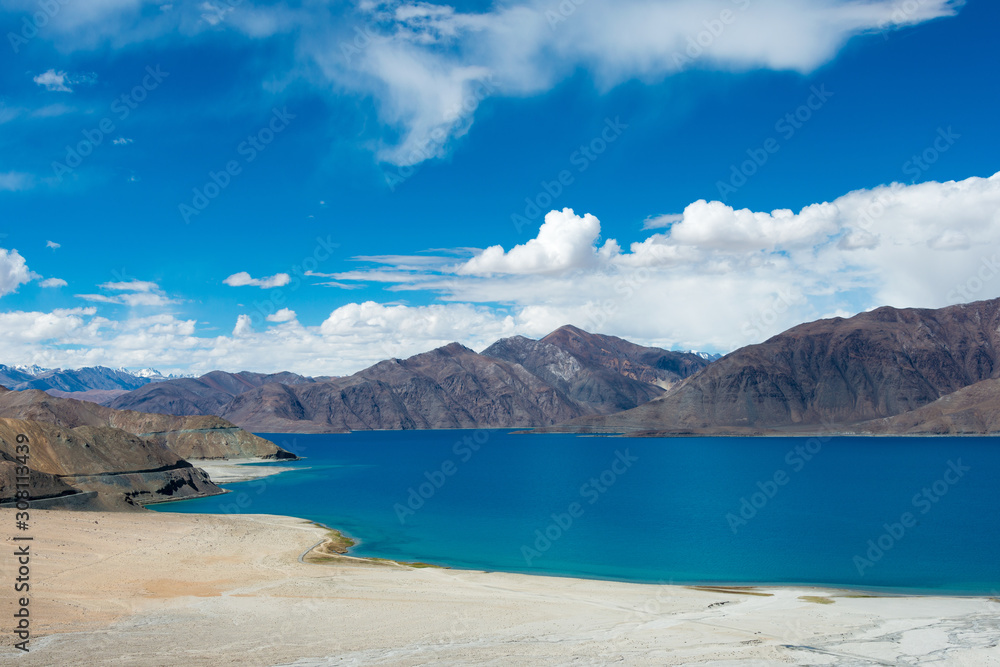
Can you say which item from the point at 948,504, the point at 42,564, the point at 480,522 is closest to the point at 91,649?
the point at 42,564

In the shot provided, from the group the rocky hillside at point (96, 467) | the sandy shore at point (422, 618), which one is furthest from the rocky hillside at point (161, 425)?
the sandy shore at point (422, 618)

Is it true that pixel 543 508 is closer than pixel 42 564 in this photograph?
No

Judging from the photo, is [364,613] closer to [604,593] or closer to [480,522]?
[604,593]

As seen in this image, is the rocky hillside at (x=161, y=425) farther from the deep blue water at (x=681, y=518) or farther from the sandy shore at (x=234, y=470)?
the deep blue water at (x=681, y=518)

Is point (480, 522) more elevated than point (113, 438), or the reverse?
point (113, 438)

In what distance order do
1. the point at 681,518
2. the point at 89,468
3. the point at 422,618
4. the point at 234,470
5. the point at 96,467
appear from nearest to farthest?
the point at 422,618 → the point at 681,518 → the point at 89,468 → the point at 96,467 → the point at 234,470

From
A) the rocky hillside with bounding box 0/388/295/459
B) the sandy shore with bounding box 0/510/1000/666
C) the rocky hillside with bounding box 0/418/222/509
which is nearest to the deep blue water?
the rocky hillside with bounding box 0/418/222/509

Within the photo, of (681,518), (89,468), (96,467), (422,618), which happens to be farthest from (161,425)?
(422,618)

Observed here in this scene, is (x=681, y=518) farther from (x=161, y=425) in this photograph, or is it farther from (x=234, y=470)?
(x=161, y=425)
